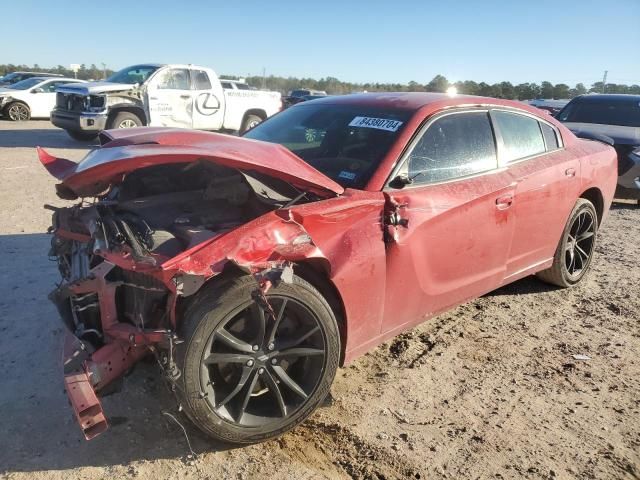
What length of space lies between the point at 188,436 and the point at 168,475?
0.89ft

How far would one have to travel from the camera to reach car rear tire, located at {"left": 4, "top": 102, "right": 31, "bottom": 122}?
1864 centimetres

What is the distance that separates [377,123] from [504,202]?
3.44ft

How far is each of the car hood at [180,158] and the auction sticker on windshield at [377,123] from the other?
742 millimetres

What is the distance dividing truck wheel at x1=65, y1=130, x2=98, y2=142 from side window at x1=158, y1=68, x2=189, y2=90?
2.15m

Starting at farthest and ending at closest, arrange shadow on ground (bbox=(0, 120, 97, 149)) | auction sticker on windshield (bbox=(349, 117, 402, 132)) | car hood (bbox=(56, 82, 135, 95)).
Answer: shadow on ground (bbox=(0, 120, 97, 149)) < car hood (bbox=(56, 82, 135, 95)) < auction sticker on windshield (bbox=(349, 117, 402, 132))

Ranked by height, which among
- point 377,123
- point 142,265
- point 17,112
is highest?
point 377,123

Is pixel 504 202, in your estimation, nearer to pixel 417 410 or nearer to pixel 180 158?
pixel 417 410

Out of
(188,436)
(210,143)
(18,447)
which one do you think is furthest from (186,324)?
(18,447)

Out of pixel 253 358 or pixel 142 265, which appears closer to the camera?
pixel 142 265

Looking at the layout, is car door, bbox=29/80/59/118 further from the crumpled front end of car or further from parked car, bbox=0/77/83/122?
the crumpled front end of car

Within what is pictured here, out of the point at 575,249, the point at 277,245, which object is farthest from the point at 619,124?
the point at 277,245

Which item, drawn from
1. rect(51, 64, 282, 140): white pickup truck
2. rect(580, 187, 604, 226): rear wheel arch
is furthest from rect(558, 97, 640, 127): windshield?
rect(51, 64, 282, 140): white pickup truck

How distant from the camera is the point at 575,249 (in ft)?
16.2

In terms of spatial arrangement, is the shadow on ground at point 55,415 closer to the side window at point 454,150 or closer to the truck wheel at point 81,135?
the side window at point 454,150
